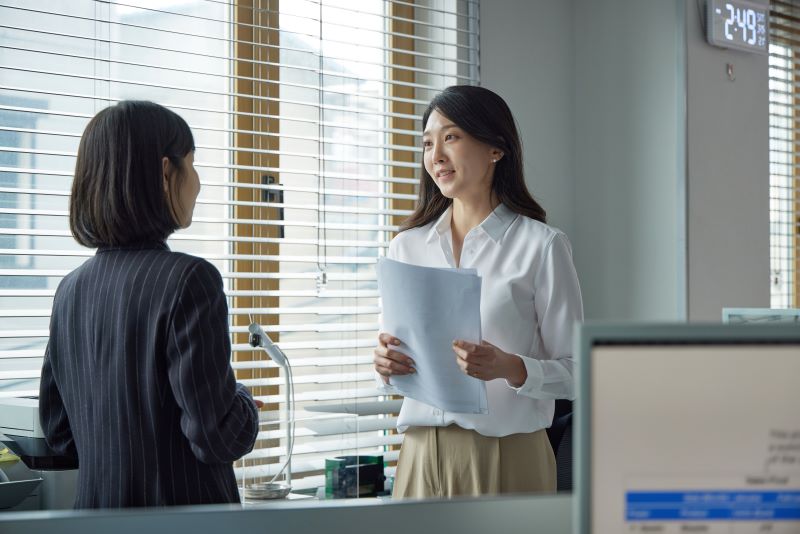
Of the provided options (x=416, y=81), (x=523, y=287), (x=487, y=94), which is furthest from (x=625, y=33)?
(x=523, y=287)

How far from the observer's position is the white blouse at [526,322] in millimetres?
1807

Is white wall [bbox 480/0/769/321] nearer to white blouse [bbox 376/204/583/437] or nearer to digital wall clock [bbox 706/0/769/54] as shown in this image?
digital wall clock [bbox 706/0/769/54]

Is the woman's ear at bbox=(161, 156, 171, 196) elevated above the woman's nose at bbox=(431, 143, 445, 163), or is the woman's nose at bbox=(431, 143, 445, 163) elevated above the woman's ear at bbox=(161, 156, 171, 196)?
the woman's nose at bbox=(431, 143, 445, 163)

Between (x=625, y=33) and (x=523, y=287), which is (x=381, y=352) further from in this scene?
(x=625, y=33)

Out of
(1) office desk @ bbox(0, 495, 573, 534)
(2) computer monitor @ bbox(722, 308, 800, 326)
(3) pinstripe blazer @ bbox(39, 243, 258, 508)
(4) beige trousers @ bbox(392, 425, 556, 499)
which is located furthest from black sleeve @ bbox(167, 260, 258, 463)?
(2) computer monitor @ bbox(722, 308, 800, 326)

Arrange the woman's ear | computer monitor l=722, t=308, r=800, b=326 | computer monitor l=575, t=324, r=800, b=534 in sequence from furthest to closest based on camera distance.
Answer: computer monitor l=722, t=308, r=800, b=326 < the woman's ear < computer monitor l=575, t=324, r=800, b=534

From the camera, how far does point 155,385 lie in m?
1.32

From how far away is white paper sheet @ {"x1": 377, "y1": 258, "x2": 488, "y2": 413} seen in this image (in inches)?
67.7

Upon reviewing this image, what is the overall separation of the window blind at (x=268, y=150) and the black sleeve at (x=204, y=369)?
99 cm

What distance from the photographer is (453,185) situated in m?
2.00

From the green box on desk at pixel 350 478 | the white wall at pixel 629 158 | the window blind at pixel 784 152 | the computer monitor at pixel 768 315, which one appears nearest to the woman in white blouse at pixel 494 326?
the green box on desk at pixel 350 478

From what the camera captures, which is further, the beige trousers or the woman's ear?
the beige trousers

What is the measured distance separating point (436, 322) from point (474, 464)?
309 mm

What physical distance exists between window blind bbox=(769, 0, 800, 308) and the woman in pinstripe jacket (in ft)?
11.1
